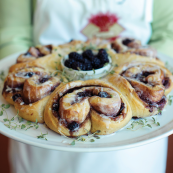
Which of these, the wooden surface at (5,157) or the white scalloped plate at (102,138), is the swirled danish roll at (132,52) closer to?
the white scalloped plate at (102,138)

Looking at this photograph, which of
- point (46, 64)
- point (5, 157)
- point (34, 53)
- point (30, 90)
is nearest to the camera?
point (30, 90)

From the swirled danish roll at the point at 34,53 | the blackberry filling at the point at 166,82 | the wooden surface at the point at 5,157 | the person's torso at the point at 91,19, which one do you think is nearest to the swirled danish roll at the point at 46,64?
the swirled danish roll at the point at 34,53

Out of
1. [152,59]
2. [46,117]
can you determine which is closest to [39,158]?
[46,117]

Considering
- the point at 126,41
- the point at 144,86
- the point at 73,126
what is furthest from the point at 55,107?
the point at 126,41

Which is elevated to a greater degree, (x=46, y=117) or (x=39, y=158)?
(x=46, y=117)

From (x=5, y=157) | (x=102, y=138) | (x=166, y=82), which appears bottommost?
(x=5, y=157)

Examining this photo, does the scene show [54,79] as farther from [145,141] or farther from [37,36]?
[37,36]

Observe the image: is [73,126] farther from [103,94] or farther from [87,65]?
[87,65]
